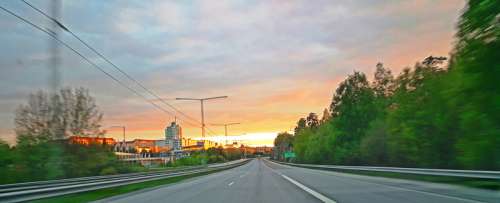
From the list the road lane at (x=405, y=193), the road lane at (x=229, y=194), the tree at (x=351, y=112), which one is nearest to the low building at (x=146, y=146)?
the tree at (x=351, y=112)

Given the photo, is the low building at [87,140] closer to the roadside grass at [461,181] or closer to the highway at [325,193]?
the highway at [325,193]

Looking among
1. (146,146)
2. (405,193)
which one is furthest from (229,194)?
(146,146)

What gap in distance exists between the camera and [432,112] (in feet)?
156

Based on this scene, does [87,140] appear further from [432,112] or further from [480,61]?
[480,61]

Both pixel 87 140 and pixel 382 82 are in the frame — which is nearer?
pixel 87 140

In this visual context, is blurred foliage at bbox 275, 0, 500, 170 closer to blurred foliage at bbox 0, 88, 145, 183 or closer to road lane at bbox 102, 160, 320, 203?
road lane at bbox 102, 160, 320, 203

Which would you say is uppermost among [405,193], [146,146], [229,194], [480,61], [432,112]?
[146,146]

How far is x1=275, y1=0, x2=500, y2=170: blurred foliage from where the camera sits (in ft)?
51.2

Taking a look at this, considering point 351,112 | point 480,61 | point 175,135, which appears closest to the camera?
point 480,61

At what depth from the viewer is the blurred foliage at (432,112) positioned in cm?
1562

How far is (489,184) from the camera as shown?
22594mm

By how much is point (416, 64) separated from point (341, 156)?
3485 centimetres

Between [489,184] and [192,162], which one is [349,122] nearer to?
[192,162]

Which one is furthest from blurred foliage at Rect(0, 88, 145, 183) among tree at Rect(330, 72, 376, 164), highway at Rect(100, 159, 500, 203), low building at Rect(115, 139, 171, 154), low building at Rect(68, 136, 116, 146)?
low building at Rect(115, 139, 171, 154)
